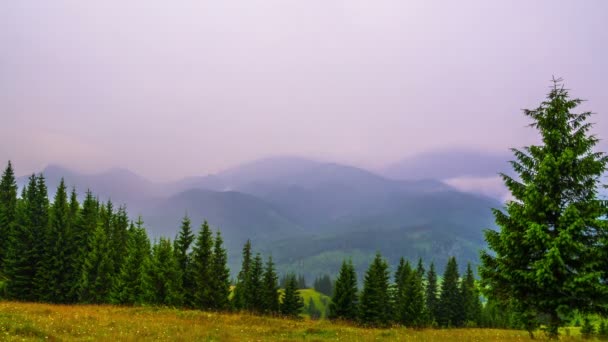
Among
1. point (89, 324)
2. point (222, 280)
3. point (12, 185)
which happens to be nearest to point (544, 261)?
point (89, 324)

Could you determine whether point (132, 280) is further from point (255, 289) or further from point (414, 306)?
point (414, 306)

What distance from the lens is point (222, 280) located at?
185 feet

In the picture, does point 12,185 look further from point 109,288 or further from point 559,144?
point 559,144

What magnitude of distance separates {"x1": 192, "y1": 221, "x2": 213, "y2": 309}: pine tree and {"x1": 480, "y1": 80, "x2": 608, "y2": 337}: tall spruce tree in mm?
40623

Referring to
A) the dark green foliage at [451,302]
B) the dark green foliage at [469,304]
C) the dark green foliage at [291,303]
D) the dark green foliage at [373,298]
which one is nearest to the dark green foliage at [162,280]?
the dark green foliage at [291,303]

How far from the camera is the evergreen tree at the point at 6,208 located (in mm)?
61103

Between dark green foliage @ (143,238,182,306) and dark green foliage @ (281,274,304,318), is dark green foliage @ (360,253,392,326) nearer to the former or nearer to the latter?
dark green foliage @ (281,274,304,318)

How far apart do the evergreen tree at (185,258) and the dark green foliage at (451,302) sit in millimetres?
58742

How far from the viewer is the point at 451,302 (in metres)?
86.2

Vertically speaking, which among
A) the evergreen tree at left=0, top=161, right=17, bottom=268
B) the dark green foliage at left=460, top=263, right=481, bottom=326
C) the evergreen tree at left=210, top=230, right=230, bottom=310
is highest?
the evergreen tree at left=0, top=161, right=17, bottom=268

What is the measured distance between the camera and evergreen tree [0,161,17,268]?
200ft

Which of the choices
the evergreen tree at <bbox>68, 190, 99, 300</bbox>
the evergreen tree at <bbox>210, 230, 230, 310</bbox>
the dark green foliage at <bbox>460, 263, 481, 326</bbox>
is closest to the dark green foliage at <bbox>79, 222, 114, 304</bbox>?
the evergreen tree at <bbox>68, 190, 99, 300</bbox>

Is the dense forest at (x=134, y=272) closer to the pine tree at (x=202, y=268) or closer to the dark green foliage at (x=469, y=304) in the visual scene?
the pine tree at (x=202, y=268)

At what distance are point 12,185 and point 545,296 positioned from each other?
9646 cm
